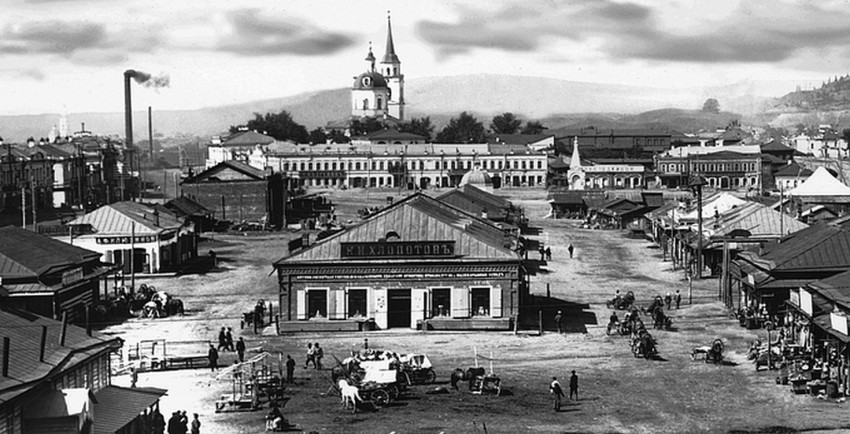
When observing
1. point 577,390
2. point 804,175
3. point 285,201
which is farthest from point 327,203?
point 577,390

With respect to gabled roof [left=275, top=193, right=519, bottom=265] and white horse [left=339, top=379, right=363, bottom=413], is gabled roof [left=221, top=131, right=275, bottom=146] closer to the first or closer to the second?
gabled roof [left=275, top=193, right=519, bottom=265]

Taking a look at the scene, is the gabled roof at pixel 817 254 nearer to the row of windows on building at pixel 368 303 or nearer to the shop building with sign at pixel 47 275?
the row of windows on building at pixel 368 303

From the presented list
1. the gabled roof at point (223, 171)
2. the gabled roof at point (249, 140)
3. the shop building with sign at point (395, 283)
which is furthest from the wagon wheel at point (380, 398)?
the gabled roof at point (249, 140)

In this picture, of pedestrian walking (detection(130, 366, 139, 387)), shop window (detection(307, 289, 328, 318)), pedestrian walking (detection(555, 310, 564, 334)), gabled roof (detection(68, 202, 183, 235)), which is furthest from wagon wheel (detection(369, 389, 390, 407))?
gabled roof (detection(68, 202, 183, 235))

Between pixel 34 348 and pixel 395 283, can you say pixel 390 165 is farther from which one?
pixel 34 348

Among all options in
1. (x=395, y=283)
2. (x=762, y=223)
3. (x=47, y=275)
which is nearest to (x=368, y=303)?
(x=395, y=283)
